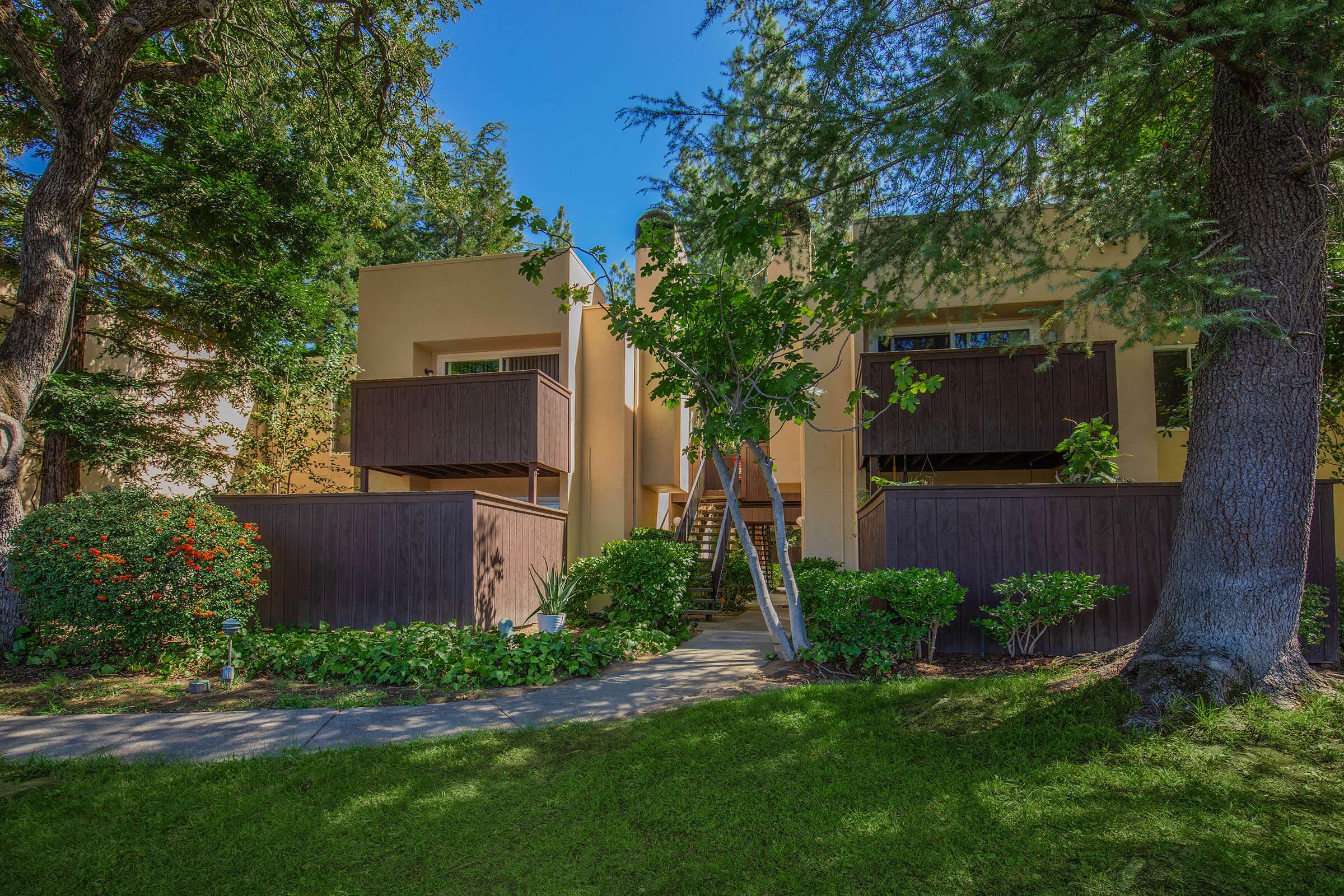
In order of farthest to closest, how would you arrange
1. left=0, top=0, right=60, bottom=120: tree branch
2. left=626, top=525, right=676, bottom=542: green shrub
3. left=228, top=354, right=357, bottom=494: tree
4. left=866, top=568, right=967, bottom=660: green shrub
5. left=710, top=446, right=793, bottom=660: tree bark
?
left=626, top=525, right=676, bottom=542: green shrub, left=228, top=354, right=357, bottom=494: tree, left=0, top=0, right=60, bottom=120: tree branch, left=710, top=446, right=793, bottom=660: tree bark, left=866, top=568, right=967, bottom=660: green shrub

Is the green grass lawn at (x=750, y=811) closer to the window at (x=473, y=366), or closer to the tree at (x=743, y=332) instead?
the tree at (x=743, y=332)

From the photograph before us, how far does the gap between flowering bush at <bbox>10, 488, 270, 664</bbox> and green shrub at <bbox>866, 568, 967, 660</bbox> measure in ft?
20.9

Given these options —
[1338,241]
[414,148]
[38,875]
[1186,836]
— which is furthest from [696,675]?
[414,148]

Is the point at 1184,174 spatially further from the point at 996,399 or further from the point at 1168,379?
the point at 1168,379

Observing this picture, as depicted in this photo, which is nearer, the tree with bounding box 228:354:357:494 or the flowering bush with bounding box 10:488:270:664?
the flowering bush with bounding box 10:488:270:664

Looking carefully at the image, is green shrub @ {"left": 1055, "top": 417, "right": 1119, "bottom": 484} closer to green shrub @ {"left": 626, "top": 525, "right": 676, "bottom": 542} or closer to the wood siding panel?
the wood siding panel

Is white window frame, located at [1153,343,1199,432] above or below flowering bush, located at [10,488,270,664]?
above

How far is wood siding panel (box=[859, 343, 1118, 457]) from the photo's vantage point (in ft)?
31.4

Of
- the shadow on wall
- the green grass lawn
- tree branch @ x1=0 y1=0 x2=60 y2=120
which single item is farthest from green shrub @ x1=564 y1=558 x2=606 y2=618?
tree branch @ x1=0 y1=0 x2=60 y2=120

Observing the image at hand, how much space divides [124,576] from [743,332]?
20.5 ft

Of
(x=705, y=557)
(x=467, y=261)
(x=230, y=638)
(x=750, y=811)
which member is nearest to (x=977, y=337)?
(x=705, y=557)

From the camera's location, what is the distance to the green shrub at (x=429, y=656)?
22.7ft

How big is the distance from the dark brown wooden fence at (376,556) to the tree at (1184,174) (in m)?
5.29

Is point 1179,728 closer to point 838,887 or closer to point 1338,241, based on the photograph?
point 838,887
